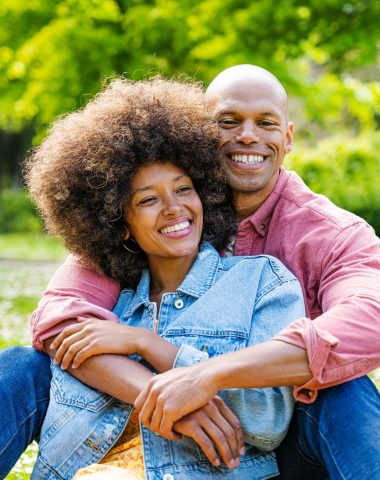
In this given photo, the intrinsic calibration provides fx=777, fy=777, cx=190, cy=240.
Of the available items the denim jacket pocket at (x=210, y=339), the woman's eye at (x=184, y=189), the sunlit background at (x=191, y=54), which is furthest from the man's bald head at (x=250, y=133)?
the sunlit background at (x=191, y=54)

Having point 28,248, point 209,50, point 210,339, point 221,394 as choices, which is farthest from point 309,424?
point 28,248

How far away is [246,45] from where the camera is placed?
424 inches

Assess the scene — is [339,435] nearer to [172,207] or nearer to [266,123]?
[172,207]

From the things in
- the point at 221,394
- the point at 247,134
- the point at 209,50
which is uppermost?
the point at 209,50

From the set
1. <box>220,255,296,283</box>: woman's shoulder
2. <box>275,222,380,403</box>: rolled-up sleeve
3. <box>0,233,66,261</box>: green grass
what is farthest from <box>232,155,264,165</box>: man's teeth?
<box>0,233,66,261</box>: green grass

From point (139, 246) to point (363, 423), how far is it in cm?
136

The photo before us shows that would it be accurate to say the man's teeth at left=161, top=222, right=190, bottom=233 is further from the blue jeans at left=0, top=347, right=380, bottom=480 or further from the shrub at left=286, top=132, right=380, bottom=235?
the shrub at left=286, top=132, right=380, bottom=235

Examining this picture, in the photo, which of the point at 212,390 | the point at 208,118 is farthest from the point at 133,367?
the point at 208,118

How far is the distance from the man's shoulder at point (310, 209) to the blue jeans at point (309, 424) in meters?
0.72

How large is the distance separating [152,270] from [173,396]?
91 centimetres

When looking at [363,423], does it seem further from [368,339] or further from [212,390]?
[212,390]

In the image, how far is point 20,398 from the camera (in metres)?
3.06

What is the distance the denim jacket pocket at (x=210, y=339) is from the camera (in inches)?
115

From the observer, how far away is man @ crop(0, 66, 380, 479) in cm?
262
